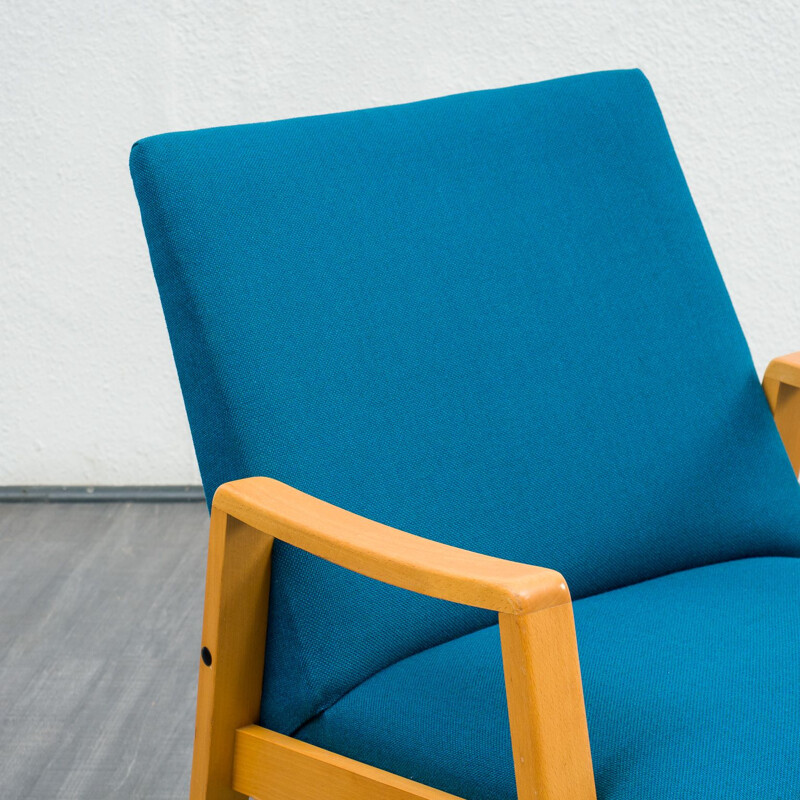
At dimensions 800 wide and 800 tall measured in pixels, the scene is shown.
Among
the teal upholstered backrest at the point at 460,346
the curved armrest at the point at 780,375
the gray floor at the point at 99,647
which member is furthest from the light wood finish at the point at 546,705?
the gray floor at the point at 99,647

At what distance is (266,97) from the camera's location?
2.03 m

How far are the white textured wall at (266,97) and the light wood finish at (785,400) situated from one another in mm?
1141

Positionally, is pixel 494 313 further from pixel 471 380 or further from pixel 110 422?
pixel 110 422

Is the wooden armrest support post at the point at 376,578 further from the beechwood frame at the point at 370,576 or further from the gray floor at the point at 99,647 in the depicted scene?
the gray floor at the point at 99,647

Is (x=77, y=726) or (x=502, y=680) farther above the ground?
(x=502, y=680)

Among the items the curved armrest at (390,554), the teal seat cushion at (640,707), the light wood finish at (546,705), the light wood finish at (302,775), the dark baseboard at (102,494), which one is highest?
the curved armrest at (390,554)

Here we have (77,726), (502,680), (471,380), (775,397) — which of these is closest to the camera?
(502,680)

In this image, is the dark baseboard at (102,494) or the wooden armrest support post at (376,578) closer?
the wooden armrest support post at (376,578)

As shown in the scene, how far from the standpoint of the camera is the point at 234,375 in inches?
29.9

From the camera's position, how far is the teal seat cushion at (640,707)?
23.5 inches

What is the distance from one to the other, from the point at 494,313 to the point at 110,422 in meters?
1.49

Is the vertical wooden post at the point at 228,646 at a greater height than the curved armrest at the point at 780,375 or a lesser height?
lesser

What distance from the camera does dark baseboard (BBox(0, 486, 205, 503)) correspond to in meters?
2.18

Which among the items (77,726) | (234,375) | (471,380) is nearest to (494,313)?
(471,380)
